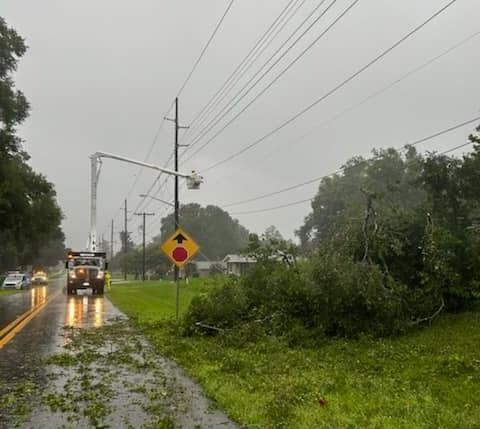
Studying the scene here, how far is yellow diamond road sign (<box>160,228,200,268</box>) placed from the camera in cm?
1767

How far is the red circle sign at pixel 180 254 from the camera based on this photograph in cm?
1769

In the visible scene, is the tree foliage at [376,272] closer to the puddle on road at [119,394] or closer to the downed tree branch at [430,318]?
the downed tree branch at [430,318]

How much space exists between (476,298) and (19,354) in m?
9.53

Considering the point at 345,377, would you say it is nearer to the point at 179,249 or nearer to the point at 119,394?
the point at 119,394

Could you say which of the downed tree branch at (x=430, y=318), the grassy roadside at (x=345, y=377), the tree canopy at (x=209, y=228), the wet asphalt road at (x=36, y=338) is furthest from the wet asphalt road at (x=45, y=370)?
the tree canopy at (x=209, y=228)

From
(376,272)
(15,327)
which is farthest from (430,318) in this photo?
(15,327)

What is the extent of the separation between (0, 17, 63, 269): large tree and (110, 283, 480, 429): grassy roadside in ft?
60.4

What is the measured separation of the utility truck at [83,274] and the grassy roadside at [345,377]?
89.2ft

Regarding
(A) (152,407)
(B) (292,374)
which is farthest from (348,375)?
(A) (152,407)

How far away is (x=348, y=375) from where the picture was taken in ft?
29.3

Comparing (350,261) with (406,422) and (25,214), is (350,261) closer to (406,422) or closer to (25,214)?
(406,422)

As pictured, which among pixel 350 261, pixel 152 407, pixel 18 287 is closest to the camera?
pixel 152 407

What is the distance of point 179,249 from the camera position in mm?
17812

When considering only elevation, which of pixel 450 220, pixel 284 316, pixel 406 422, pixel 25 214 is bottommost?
pixel 406 422
